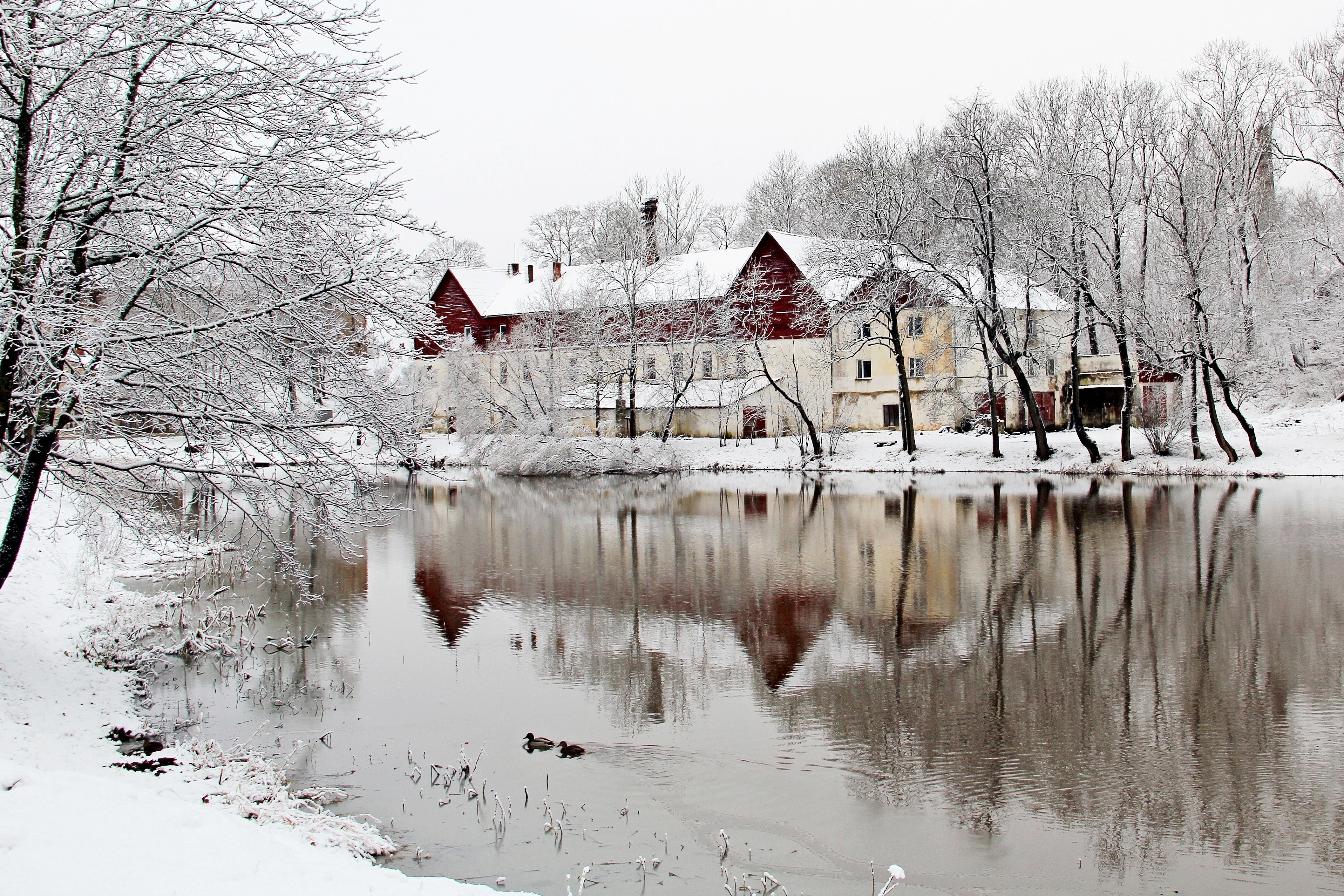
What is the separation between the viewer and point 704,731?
10.2 meters

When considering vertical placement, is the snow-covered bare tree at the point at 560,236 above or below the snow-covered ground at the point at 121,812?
above

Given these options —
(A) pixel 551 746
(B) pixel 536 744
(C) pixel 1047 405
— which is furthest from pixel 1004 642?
(C) pixel 1047 405

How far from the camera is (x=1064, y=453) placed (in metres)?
38.7

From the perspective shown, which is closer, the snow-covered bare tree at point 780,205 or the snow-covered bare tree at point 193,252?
the snow-covered bare tree at point 193,252

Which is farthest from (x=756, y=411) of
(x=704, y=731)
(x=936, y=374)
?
(x=704, y=731)

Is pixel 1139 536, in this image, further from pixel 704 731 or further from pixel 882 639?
pixel 704 731

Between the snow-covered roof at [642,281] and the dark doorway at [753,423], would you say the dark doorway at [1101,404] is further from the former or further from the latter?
the snow-covered roof at [642,281]

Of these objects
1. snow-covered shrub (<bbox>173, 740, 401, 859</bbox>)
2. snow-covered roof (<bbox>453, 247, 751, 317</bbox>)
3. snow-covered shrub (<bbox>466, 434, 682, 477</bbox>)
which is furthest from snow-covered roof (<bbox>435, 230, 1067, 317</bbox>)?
snow-covered shrub (<bbox>173, 740, 401, 859</bbox>)

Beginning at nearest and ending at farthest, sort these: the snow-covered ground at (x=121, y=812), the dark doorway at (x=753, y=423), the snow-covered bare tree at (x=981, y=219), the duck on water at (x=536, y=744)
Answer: the snow-covered ground at (x=121, y=812) < the duck on water at (x=536, y=744) < the snow-covered bare tree at (x=981, y=219) < the dark doorway at (x=753, y=423)

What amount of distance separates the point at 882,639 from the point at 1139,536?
36.1 ft

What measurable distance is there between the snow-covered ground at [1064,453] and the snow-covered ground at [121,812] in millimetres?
32799

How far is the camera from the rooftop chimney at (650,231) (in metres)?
50.8

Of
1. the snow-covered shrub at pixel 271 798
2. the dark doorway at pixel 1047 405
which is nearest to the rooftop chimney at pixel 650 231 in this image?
the dark doorway at pixel 1047 405

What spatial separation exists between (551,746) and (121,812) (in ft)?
14.7
